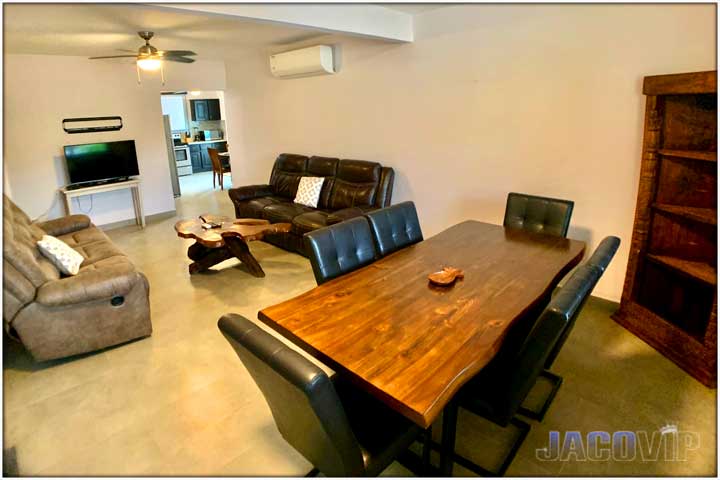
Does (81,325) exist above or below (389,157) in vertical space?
below

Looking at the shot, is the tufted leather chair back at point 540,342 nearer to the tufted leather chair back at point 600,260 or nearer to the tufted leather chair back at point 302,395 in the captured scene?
the tufted leather chair back at point 600,260

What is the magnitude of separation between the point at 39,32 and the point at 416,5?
339 centimetres

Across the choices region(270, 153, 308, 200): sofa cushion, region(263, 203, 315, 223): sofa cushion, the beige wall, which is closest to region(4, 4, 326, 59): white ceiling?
the beige wall

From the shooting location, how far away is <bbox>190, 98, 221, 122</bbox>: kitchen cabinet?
33.9ft

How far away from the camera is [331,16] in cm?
325

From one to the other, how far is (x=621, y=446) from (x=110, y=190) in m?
6.20

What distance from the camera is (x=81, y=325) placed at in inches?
107

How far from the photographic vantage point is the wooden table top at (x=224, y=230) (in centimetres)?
378

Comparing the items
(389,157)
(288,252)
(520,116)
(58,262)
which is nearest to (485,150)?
(520,116)

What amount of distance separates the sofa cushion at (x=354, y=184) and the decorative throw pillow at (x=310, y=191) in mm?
198

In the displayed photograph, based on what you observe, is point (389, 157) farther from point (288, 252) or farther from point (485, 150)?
point (288, 252)

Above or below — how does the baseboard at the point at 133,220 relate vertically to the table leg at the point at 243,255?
above

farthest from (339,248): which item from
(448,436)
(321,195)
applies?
(321,195)

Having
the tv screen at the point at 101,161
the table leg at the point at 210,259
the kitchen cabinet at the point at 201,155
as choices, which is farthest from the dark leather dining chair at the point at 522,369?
the kitchen cabinet at the point at 201,155
